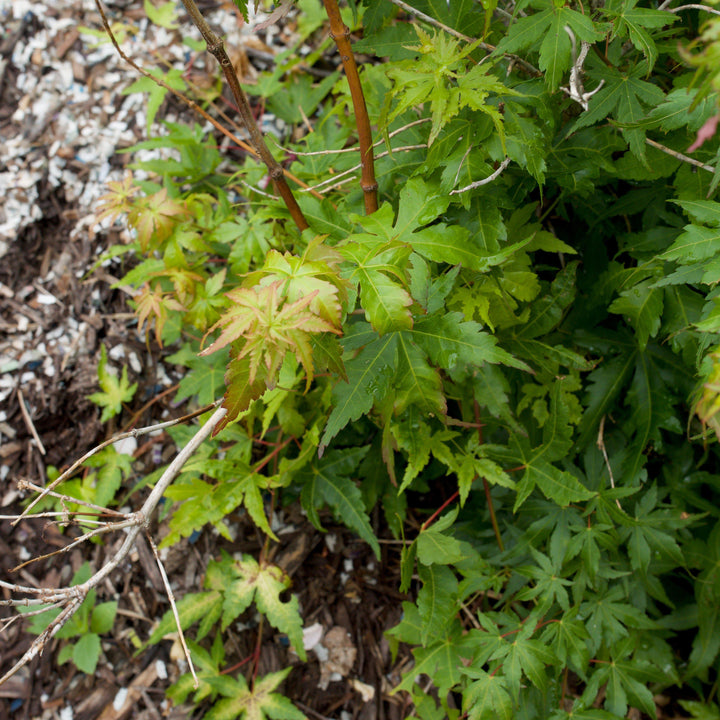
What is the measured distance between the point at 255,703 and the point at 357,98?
6.10ft

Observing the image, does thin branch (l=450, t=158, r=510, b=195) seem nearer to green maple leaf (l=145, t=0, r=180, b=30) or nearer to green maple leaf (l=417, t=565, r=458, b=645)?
green maple leaf (l=417, t=565, r=458, b=645)

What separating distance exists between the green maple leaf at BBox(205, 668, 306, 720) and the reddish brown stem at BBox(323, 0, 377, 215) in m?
1.52

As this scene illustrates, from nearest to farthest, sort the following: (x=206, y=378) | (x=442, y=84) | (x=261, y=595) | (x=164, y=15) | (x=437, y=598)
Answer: (x=442, y=84) → (x=437, y=598) → (x=261, y=595) → (x=206, y=378) → (x=164, y=15)

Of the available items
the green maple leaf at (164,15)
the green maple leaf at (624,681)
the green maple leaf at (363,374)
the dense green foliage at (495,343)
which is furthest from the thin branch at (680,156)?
the green maple leaf at (164,15)

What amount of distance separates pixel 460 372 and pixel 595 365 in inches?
21.5

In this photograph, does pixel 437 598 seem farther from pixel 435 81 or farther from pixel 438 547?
pixel 435 81

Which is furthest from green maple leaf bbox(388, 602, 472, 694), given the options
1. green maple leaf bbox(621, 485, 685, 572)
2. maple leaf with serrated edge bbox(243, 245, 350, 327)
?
maple leaf with serrated edge bbox(243, 245, 350, 327)

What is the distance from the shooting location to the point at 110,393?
2.29 m

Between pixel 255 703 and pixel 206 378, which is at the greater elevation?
pixel 206 378

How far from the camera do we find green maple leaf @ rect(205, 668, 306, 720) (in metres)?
1.91

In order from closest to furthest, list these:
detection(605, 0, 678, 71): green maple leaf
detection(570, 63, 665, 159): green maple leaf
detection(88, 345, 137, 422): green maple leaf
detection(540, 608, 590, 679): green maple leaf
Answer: detection(605, 0, 678, 71): green maple leaf < detection(570, 63, 665, 159): green maple leaf < detection(540, 608, 590, 679): green maple leaf < detection(88, 345, 137, 422): green maple leaf

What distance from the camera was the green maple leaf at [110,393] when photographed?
7.46 feet

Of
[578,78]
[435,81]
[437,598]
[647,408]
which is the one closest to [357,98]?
[435,81]

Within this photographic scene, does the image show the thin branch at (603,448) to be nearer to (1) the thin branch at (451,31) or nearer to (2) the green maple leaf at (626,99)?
(2) the green maple leaf at (626,99)
